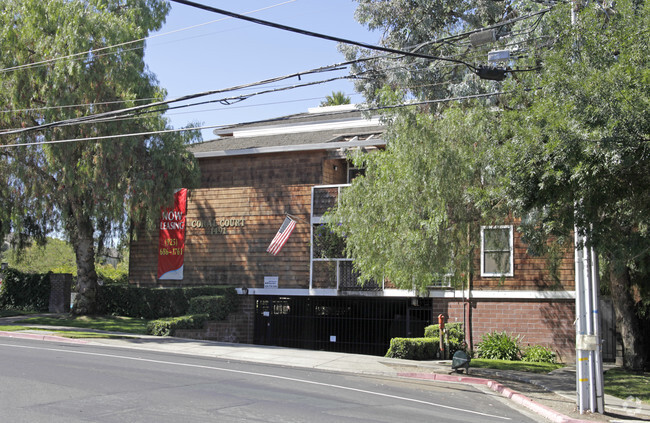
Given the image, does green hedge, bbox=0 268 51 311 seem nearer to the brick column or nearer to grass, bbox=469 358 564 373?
the brick column

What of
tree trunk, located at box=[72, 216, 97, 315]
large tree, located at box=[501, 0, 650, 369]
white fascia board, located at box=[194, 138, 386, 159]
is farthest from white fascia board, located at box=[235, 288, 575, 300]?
large tree, located at box=[501, 0, 650, 369]

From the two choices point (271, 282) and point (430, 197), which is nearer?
point (430, 197)

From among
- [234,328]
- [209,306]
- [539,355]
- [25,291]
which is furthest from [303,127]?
[25,291]

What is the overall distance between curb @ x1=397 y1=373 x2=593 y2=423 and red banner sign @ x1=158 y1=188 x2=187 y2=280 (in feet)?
45.1

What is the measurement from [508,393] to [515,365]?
5.04 m

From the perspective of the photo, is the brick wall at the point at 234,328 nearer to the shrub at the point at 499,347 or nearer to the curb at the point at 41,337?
the curb at the point at 41,337

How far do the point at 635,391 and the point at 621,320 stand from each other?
403 cm

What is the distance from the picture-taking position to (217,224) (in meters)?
26.6

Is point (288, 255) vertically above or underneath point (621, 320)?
above

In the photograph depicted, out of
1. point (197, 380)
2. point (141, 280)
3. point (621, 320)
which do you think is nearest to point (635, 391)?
point (621, 320)

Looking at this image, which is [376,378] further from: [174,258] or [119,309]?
[119,309]

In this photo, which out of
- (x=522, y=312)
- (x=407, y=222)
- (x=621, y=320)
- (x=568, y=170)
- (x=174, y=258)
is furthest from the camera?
(x=174, y=258)

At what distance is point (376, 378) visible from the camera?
1569 cm

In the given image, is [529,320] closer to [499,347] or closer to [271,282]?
[499,347]
